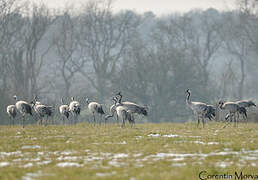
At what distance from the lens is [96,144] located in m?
20.5

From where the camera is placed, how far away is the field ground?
44.7 feet

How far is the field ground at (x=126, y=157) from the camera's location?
13624mm

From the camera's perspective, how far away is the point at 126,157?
1650 cm

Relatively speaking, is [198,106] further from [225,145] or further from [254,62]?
[254,62]

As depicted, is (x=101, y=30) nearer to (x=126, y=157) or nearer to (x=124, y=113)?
(x=124, y=113)

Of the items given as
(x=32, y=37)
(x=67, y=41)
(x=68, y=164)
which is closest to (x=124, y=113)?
(x=68, y=164)

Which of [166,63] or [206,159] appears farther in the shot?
[166,63]

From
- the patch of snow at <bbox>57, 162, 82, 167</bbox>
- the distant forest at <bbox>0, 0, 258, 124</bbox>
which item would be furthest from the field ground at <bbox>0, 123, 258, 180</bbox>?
the distant forest at <bbox>0, 0, 258, 124</bbox>

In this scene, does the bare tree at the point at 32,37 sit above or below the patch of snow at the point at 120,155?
above

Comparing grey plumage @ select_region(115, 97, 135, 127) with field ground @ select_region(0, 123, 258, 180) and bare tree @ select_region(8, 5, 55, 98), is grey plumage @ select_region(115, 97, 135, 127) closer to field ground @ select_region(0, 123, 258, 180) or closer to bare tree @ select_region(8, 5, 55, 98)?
field ground @ select_region(0, 123, 258, 180)

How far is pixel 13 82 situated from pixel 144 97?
17.9 m

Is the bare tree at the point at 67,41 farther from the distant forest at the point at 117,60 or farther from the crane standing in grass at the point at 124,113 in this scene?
the crane standing in grass at the point at 124,113

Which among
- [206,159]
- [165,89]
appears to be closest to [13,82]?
[165,89]

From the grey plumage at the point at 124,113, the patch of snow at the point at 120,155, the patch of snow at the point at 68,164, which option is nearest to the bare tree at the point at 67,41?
the grey plumage at the point at 124,113
